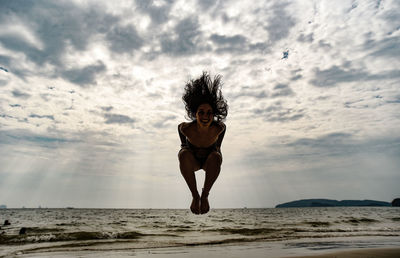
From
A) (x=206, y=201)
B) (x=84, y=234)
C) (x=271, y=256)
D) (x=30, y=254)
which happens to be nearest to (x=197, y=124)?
(x=206, y=201)

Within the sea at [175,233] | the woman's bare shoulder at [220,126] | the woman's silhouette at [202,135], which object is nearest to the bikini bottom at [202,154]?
the woman's silhouette at [202,135]

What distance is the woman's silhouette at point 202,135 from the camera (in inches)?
207

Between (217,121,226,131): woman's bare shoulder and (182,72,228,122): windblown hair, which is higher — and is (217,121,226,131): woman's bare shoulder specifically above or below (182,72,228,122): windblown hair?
below

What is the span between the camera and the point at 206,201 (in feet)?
17.8

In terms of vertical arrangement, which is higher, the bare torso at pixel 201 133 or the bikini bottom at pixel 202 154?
the bare torso at pixel 201 133

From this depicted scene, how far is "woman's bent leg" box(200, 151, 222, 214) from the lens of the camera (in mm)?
5223

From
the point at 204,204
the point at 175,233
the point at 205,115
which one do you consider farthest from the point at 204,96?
the point at 175,233

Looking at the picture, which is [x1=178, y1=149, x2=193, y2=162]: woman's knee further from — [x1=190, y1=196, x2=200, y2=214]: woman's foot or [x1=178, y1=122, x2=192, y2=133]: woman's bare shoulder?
[x1=190, y1=196, x2=200, y2=214]: woman's foot

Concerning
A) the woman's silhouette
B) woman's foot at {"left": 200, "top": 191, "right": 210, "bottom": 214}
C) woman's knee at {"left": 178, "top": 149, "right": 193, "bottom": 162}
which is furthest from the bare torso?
woman's foot at {"left": 200, "top": 191, "right": 210, "bottom": 214}

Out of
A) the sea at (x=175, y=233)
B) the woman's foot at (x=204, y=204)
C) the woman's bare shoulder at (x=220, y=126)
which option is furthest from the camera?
the sea at (x=175, y=233)

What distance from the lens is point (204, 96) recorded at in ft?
18.4

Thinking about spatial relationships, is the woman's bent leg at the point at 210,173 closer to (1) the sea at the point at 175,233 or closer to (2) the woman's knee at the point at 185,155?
(2) the woman's knee at the point at 185,155

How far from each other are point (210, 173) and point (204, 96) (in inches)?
59.7

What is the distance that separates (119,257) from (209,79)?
7.71 m
